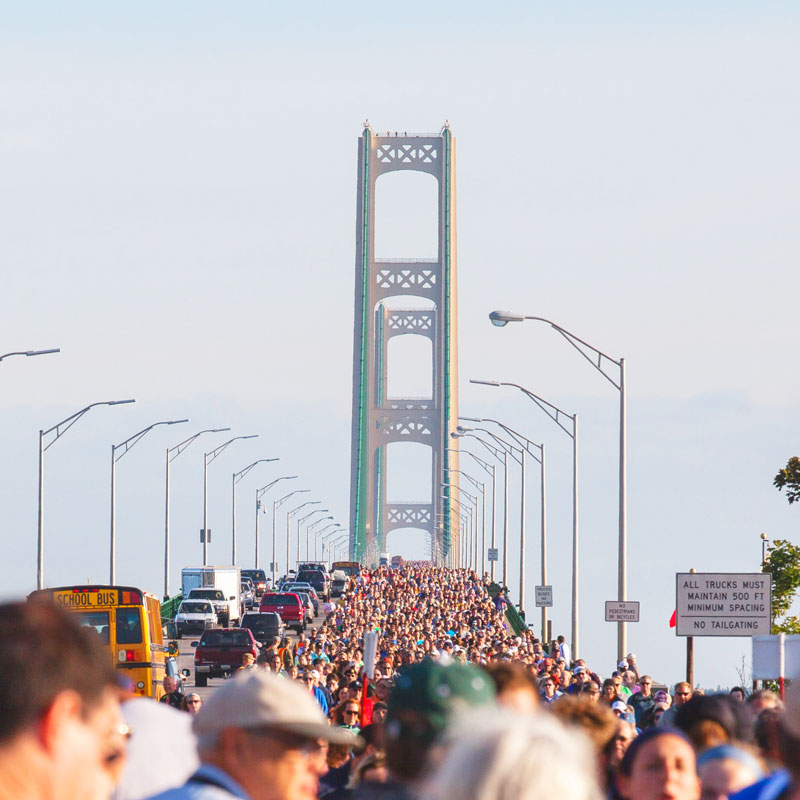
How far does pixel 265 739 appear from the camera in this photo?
3934 mm

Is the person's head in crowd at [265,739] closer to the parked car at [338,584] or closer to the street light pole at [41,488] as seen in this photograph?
the street light pole at [41,488]

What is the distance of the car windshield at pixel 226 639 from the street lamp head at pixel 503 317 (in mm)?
13236

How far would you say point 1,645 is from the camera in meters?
2.73

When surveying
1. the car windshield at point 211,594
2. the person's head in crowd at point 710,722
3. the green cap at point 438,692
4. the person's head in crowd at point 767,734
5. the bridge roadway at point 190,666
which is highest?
the green cap at point 438,692

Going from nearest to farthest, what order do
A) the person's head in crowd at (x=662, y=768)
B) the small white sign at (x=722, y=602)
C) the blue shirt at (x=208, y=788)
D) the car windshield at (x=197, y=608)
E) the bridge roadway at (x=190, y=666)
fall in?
the blue shirt at (x=208, y=788)
the person's head in crowd at (x=662, y=768)
the small white sign at (x=722, y=602)
the bridge roadway at (x=190, y=666)
the car windshield at (x=197, y=608)

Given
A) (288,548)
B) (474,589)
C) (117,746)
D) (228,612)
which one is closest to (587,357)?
(117,746)

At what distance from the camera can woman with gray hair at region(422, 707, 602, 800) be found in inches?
96.2

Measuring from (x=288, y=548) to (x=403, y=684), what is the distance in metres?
120

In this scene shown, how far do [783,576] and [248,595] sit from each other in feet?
114

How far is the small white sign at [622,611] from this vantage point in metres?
29.6

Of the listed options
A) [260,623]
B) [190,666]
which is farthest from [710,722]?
[260,623]

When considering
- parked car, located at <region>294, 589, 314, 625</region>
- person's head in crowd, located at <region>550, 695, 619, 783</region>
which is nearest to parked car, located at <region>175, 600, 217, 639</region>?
parked car, located at <region>294, 589, 314, 625</region>

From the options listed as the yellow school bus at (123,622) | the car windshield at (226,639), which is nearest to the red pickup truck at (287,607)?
the car windshield at (226,639)

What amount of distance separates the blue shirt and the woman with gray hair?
117cm
